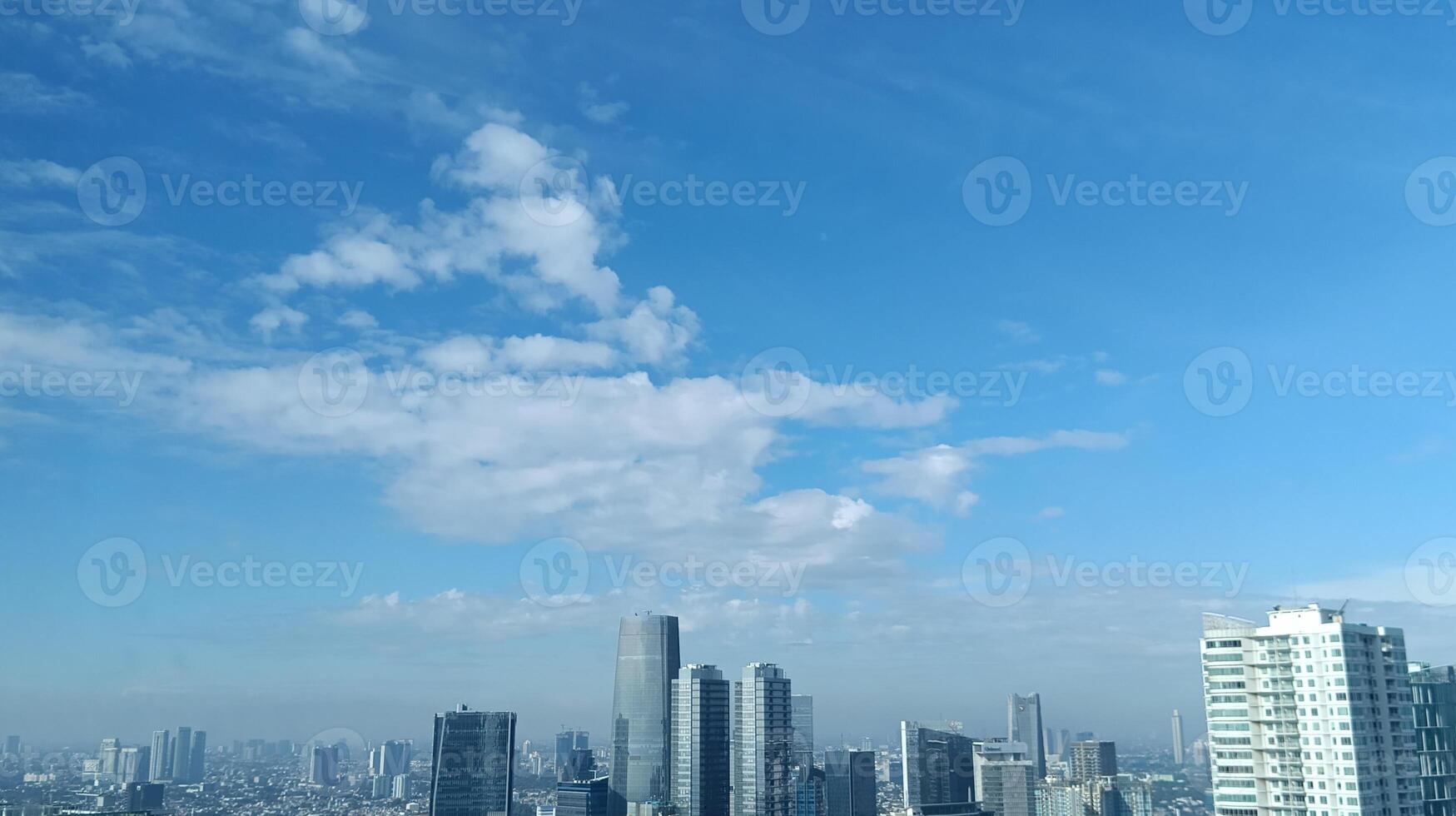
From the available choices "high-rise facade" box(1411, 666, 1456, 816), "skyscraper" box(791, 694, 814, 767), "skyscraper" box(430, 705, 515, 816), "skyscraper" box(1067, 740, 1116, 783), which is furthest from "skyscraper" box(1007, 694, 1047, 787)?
"high-rise facade" box(1411, 666, 1456, 816)

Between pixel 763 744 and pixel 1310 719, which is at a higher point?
pixel 1310 719

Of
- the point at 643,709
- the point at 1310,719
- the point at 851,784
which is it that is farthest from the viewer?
the point at 643,709

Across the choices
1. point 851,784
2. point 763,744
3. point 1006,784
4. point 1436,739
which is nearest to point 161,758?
point 763,744

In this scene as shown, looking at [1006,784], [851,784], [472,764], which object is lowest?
[851,784]

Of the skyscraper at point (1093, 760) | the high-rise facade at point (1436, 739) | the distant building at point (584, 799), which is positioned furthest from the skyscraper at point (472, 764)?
the high-rise facade at point (1436, 739)

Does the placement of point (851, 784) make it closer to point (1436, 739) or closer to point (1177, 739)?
point (1177, 739)

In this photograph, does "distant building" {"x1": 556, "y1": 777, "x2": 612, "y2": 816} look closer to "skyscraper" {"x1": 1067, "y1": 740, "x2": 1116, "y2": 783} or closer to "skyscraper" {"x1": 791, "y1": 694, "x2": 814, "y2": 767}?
"skyscraper" {"x1": 791, "y1": 694, "x2": 814, "y2": 767}

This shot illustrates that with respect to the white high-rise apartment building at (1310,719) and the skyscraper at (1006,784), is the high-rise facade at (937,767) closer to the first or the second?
the skyscraper at (1006,784)
